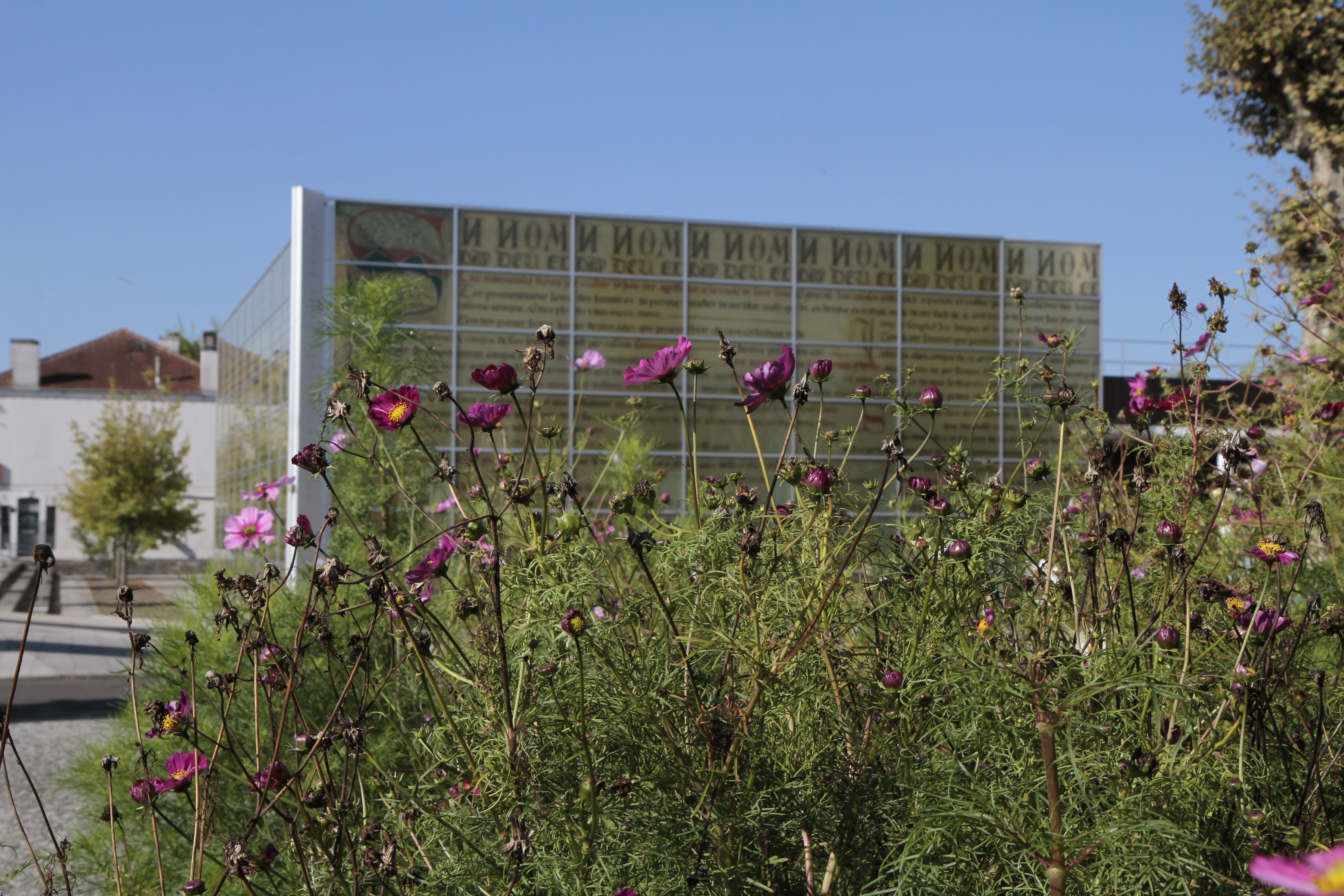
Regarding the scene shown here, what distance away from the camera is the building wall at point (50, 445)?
3384 cm

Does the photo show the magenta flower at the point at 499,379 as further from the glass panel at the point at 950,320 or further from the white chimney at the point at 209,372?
the white chimney at the point at 209,372

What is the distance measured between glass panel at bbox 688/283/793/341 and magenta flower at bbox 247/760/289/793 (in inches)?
400

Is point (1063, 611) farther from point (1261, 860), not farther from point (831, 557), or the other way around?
point (1261, 860)

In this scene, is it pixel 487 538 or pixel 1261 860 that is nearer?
pixel 1261 860

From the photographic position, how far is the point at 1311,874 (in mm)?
426

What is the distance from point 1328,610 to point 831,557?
109 cm

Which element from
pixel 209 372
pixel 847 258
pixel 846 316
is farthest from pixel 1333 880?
pixel 209 372

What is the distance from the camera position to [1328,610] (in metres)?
2.02

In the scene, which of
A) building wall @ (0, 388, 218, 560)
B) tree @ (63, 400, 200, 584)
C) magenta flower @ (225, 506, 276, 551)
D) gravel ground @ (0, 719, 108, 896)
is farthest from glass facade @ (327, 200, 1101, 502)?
building wall @ (0, 388, 218, 560)

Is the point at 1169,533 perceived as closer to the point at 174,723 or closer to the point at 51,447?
the point at 174,723

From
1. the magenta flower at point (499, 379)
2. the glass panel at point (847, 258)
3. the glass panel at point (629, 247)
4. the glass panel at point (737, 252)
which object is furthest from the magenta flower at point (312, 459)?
the glass panel at point (847, 258)

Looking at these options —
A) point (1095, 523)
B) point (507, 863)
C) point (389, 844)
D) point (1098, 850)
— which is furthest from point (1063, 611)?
point (389, 844)

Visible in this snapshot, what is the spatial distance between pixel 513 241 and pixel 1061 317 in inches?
241

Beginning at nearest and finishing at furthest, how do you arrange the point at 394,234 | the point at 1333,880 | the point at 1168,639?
the point at 1333,880 → the point at 1168,639 → the point at 394,234
